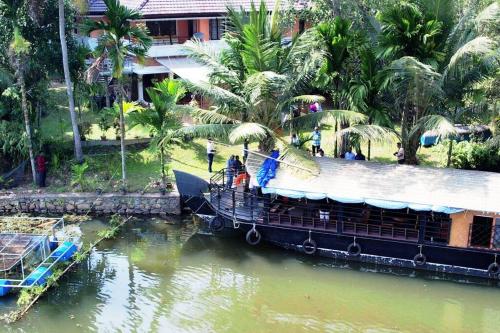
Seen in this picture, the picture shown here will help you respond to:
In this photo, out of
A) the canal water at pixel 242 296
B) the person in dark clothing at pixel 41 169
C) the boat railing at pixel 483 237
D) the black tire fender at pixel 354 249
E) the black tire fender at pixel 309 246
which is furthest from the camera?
the person in dark clothing at pixel 41 169

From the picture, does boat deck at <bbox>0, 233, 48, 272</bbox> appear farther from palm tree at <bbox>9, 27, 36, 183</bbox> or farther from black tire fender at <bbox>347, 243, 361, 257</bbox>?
black tire fender at <bbox>347, 243, 361, 257</bbox>

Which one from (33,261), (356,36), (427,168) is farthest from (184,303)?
(356,36)

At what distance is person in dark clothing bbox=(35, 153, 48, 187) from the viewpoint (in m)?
23.9

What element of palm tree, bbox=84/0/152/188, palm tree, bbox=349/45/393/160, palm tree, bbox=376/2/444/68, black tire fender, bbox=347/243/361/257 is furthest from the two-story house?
black tire fender, bbox=347/243/361/257

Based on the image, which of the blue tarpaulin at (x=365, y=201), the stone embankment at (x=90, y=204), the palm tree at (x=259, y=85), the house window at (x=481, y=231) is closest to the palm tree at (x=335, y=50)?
the palm tree at (x=259, y=85)

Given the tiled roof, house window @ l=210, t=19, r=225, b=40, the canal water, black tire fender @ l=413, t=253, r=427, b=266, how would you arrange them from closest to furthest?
the canal water
black tire fender @ l=413, t=253, r=427, b=266
the tiled roof
house window @ l=210, t=19, r=225, b=40

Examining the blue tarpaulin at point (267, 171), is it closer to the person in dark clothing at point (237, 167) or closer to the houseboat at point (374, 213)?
the houseboat at point (374, 213)

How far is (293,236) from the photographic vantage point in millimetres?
20156

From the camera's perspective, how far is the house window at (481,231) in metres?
18.4

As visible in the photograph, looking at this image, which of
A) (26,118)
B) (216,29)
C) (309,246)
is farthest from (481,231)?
(216,29)

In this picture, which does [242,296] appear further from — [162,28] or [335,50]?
[162,28]

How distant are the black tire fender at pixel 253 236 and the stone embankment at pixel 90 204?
406 cm

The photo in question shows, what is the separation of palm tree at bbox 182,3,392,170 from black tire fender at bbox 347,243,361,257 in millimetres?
3531

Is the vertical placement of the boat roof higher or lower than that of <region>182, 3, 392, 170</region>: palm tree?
lower
